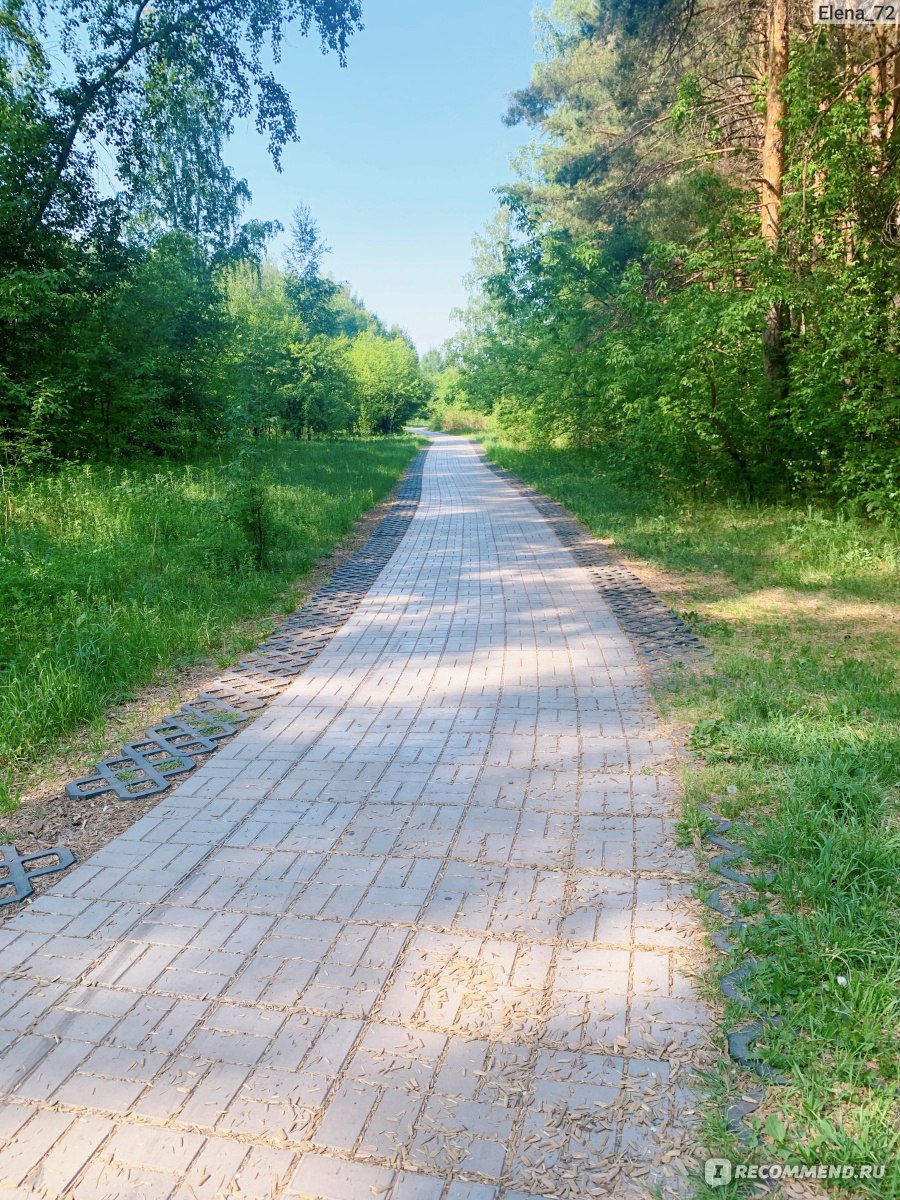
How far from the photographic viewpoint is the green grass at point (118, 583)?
472 cm

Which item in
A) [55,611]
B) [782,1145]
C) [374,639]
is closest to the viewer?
[782,1145]

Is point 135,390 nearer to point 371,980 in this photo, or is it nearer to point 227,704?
point 227,704

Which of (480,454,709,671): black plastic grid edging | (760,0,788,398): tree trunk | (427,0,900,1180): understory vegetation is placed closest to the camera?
(427,0,900,1180): understory vegetation

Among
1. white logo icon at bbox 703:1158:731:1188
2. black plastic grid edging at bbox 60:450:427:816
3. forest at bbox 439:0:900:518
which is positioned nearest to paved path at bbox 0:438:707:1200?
white logo icon at bbox 703:1158:731:1188

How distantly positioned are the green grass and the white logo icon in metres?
3.43

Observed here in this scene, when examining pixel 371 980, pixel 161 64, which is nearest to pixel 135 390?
pixel 161 64

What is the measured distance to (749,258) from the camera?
376 inches

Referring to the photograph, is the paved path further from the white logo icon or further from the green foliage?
the green foliage

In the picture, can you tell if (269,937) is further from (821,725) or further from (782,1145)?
(821,725)

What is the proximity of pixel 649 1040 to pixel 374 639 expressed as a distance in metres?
4.47

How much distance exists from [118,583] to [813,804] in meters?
6.14

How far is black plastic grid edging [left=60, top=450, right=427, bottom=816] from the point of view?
394 cm

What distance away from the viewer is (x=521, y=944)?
2568mm

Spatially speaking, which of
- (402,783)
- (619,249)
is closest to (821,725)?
(402,783)
